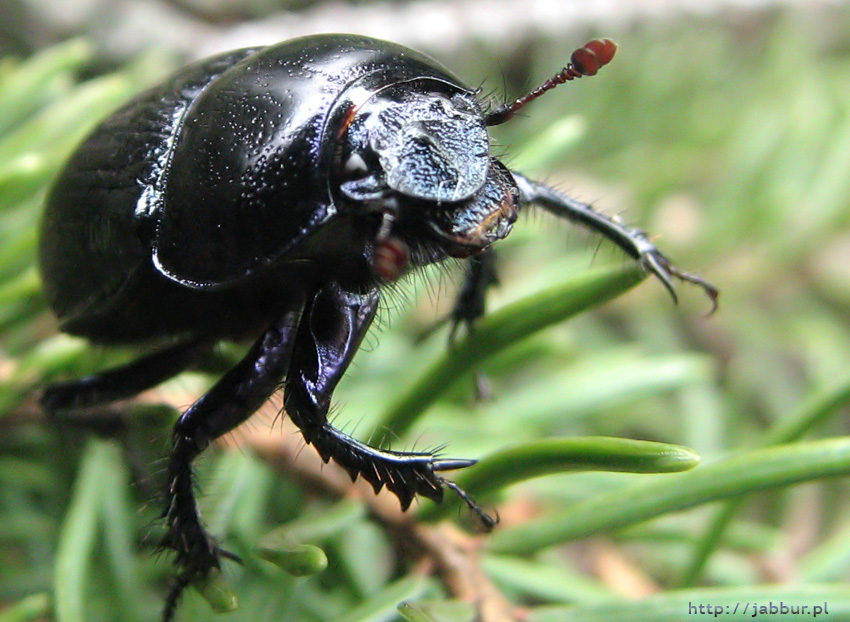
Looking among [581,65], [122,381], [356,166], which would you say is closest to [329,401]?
[356,166]

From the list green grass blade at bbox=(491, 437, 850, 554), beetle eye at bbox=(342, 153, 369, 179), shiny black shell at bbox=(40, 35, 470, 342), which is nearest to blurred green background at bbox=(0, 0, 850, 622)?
green grass blade at bbox=(491, 437, 850, 554)

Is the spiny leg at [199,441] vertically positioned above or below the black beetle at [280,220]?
below

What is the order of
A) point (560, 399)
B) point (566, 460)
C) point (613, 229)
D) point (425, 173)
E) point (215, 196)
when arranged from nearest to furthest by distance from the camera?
1. point (566, 460)
2. point (425, 173)
3. point (215, 196)
4. point (613, 229)
5. point (560, 399)

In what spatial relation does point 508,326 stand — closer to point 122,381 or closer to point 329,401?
point 329,401

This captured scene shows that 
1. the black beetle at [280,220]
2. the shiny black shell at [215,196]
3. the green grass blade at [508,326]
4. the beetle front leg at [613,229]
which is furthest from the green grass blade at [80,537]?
the beetle front leg at [613,229]

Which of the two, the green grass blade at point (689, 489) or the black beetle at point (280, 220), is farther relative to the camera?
the black beetle at point (280, 220)

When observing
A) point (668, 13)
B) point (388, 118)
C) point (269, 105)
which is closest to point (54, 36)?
point (269, 105)

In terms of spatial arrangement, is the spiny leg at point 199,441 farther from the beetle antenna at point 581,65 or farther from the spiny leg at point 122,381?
the beetle antenna at point 581,65
